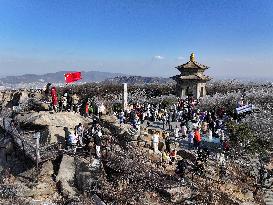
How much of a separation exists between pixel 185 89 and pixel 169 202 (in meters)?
25.9

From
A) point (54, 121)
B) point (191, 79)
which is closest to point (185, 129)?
point (54, 121)

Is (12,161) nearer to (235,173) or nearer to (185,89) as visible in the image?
(235,173)

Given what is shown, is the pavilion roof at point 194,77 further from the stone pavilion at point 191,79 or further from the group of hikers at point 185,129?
the group of hikers at point 185,129

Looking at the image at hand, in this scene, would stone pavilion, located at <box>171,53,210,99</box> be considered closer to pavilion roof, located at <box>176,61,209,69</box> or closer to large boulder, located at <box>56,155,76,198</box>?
pavilion roof, located at <box>176,61,209,69</box>

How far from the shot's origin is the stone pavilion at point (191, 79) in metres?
43.0

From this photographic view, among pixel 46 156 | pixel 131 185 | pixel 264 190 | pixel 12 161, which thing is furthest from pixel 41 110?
pixel 264 190

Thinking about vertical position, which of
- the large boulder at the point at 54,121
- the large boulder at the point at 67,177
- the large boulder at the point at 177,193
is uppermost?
the large boulder at the point at 54,121

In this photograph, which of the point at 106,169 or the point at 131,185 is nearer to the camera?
the point at 131,185

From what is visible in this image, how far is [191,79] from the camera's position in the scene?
42969 mm

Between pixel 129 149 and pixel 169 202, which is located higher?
pixel 129 149

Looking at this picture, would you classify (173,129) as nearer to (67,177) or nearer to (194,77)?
(67,177)

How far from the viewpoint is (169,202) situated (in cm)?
1884

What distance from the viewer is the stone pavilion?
141ft

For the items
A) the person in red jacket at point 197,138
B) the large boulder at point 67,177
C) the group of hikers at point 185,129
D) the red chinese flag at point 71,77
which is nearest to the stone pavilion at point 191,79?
the group of hikers at point 185,129
